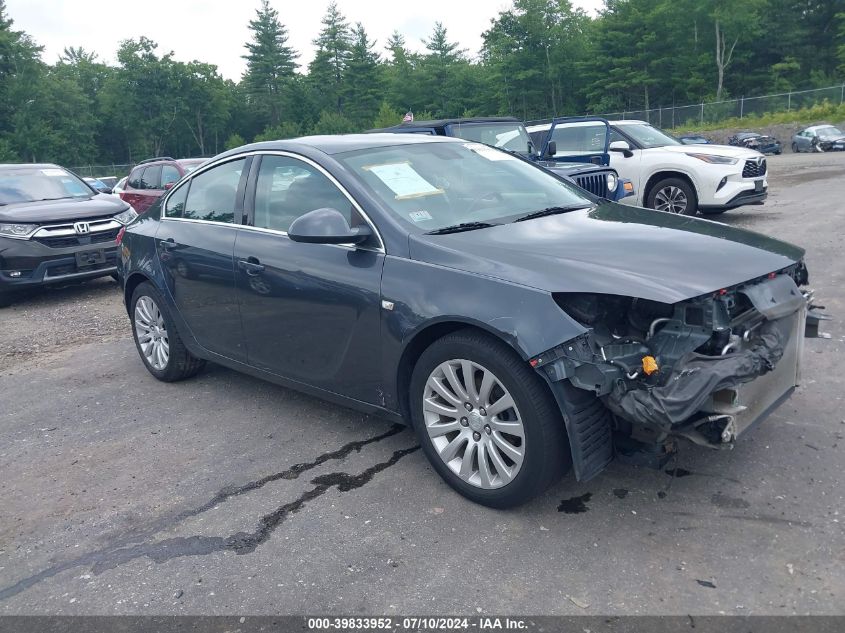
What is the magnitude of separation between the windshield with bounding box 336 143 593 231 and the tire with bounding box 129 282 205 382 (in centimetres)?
208

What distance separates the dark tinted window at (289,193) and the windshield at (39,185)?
6544 mm

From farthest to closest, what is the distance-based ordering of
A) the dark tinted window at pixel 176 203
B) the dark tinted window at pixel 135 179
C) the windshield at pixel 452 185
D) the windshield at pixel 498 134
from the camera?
the dark tinted window at pixel 135 179 < the windshield at pixel 498 134 < the dark tinted window at pixel 176 203 < the windshield at pixel 452 185

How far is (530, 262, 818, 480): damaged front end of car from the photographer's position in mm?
3020

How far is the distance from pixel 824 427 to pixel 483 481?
2020mm

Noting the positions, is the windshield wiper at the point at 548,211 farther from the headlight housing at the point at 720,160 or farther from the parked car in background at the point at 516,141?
the headlight housing at the point at 720,160

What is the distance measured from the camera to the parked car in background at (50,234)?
8.86 m

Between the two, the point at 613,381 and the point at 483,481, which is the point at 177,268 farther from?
the point at 613,381

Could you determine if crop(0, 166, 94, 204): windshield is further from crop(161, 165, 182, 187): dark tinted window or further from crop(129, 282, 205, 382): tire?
crop(129, 282, 205, 382): tire

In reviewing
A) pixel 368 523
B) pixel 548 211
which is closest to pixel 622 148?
pixel 548 211

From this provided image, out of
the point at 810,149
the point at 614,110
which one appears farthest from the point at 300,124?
the point at 810,149

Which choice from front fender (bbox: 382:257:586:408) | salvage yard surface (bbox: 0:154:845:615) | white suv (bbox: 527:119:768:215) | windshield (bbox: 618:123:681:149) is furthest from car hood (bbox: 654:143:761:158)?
front fender (bbox: 382:257:586:408)

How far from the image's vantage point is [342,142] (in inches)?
182

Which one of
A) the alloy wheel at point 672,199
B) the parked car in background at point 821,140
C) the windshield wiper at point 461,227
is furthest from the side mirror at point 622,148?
the parked car in background at point 821,140

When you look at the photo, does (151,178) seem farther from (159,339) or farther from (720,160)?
(720,160)
